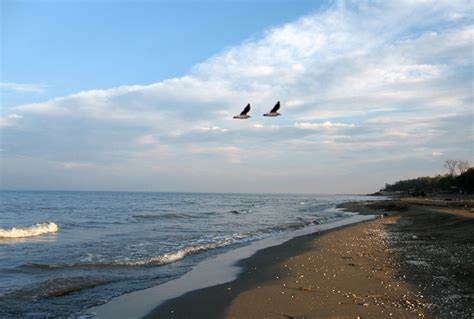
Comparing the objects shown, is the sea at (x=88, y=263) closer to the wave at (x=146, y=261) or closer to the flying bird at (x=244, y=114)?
the wave at (x=146, y=261)

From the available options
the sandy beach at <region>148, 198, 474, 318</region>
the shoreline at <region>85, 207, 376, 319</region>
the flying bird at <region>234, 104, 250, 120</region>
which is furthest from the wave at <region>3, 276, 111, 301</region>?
the flying bird at <region>234, 104, 250, 120</region>

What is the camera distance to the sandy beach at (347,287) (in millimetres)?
7836

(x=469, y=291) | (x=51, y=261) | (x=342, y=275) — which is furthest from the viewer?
(x=51, y=261)

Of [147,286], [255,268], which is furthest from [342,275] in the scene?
[147,286]

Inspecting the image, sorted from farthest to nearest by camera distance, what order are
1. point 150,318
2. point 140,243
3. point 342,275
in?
point 140,243 < point 342,275 < point 150,318

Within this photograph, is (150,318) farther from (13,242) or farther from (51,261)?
(13,242)

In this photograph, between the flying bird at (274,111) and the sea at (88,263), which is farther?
the sea at (88,263)

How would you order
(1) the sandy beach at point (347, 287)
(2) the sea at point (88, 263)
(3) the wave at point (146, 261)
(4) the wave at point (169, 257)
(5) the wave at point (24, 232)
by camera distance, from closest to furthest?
(1) the sandy beach at point (347, 287), (2) the sea at point (88, 263), (3) the wave at point (146, 261), (4) the wave at point (169, 257), (5) the wave at point (24, 232)

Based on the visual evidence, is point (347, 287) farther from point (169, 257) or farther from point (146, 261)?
point (169, 257)

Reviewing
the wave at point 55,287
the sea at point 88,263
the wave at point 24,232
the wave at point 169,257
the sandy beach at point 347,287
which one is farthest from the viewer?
the wave at point 24,232

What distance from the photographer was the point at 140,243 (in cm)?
2031

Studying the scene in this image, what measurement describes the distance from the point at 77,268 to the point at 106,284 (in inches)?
110

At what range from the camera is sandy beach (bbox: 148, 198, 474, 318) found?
7.84 meters

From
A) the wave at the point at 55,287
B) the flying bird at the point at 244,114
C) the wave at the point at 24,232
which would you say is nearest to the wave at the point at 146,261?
the wave at the point at 55,287
